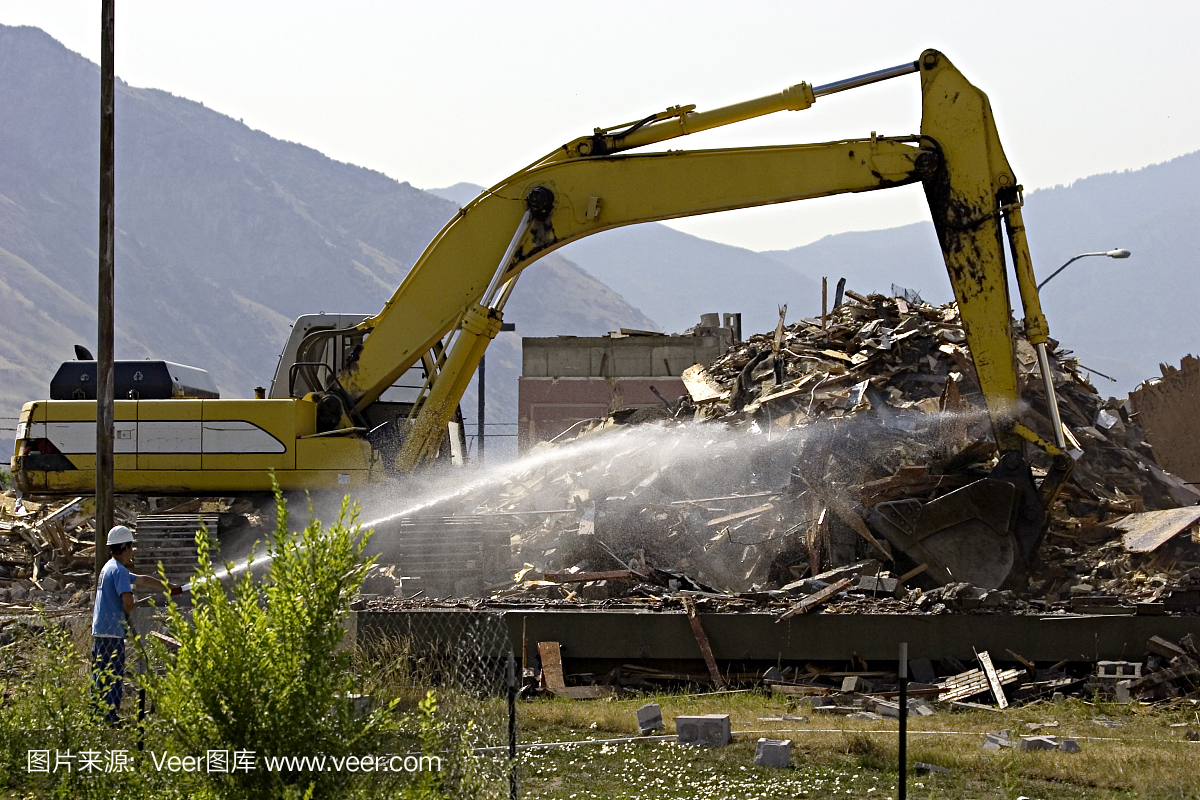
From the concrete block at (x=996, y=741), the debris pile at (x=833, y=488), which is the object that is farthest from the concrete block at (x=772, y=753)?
the debris pile at (x=833, y=488)

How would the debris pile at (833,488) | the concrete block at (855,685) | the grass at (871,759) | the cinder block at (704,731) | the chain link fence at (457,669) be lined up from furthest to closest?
the debris pile at (833,488), the concrete block at (855,685), the cinder block at (704,731), the grass at (871,759), the chain link fence at (457,669)

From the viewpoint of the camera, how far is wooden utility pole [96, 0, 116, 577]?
39.6ft

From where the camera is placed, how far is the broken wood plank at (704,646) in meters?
11.5

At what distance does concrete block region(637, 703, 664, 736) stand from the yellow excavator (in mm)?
4398

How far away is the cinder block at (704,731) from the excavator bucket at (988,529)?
4416mm

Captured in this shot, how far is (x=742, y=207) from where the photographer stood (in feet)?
42.2

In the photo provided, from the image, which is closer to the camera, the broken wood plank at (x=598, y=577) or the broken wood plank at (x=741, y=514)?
the broken wood plank at (x=598, y=577)

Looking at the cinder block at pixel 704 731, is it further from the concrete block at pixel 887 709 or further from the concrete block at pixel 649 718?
the concrete block at pixel 887 709

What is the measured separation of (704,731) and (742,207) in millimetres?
5692

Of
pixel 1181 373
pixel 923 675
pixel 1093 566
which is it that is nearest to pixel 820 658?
pixel 923 675

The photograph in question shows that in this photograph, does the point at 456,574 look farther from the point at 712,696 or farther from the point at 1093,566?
the point at 1093,566

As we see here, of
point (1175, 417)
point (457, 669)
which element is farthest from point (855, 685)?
point (1175, 417)

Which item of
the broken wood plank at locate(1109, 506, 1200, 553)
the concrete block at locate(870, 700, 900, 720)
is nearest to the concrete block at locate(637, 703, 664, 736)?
the concrete block at locate(870, 700, 900, 720)

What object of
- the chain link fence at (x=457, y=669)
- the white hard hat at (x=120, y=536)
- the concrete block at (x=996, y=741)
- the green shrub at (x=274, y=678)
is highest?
the white hard hat at (x=120, y=536)
